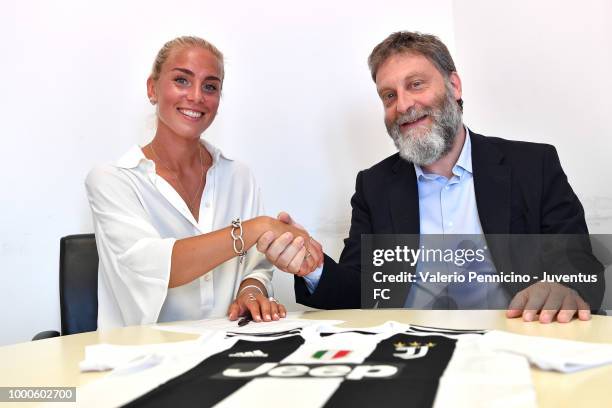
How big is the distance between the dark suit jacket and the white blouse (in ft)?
0.97

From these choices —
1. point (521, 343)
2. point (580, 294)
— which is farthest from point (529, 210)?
point (521, 343)

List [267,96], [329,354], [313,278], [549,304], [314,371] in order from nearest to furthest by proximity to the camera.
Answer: [314,371] < [329,354] < [549,304] < [313,278] < [267,96]

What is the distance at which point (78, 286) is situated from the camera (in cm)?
242

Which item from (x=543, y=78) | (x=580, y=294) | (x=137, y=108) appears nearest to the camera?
(x=580, y=294)

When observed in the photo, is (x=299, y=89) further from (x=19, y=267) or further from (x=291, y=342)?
(x=291, y=342)

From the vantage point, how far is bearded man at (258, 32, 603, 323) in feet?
7.42

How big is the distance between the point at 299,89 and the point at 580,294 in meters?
1.89

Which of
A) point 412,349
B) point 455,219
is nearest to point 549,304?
point 412,349

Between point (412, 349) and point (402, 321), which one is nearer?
point (412, 349)

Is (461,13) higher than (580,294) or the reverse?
higher

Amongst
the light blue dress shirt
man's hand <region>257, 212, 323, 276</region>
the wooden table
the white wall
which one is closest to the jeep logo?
the wooden table

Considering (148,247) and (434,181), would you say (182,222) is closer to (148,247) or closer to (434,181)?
→ (148,247)

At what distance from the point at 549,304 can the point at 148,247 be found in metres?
1.21

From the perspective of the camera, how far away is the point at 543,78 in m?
2.91
